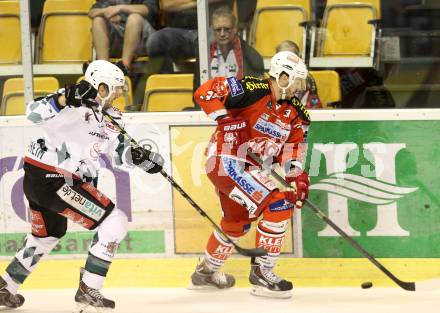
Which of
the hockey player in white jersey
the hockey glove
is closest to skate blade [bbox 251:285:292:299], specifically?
the hockey glove

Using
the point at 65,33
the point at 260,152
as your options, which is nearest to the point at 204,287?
the point at 260,152

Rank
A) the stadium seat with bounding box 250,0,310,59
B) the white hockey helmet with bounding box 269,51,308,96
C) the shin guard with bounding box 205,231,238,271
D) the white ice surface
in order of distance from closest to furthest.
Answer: the white ice surface, the white hockey helmet with bounding box 269,51,308,96, the shin guard with bounding box 205,231,238,271, the stadium seat with bounding box 250,0,310,59

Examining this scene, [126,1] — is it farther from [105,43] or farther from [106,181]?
[106,181]

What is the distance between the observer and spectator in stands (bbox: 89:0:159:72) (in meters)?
6.91

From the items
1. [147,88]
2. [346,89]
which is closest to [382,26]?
[346,89]

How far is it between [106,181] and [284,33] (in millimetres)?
1425

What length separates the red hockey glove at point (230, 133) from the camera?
20.8ft

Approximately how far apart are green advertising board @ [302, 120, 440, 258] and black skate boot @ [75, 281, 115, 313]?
137 cm

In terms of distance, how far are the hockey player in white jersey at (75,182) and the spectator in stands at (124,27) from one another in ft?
2.99

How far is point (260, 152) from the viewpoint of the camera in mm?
6422

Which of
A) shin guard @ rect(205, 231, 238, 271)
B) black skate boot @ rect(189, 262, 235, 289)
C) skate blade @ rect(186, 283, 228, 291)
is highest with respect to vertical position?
shin guard @ rect(205, 231, 238, 271)

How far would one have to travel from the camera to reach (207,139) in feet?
22.2

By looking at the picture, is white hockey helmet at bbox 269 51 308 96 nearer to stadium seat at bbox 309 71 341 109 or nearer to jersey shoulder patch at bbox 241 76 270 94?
jersey shoulder patch at bbox 241 76 270 94

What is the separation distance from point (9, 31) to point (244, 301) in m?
2.33
